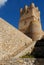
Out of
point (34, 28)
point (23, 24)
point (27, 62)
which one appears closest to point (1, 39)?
point (27, 62)

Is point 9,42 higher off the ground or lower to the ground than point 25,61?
higher

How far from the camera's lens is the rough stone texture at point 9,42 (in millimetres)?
13386

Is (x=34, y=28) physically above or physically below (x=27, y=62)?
above

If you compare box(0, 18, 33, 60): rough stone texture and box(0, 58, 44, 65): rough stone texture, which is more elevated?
box(0, 18, 33, 60): rough stone texture

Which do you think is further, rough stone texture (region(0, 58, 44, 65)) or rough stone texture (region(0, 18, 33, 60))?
rough stone texture (region(0, 18, 33, 60))

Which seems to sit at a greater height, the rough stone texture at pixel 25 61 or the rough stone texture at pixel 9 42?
the rough stone texture at pixel 9 42

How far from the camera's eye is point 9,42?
1475cm

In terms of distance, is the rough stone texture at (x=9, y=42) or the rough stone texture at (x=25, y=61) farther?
the rough stone texture at (x=9, y=42)

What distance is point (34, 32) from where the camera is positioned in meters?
28.4

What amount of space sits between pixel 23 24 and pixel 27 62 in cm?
3052

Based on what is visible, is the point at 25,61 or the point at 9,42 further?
the point at 9,42

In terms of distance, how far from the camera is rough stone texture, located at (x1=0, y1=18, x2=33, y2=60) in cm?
1339

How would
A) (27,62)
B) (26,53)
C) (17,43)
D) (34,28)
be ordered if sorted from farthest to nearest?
1. (34,28)
2. (17,43)
3. (26,53)
4. (27,62)

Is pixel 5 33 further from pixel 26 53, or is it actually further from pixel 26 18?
pixel 26 18
